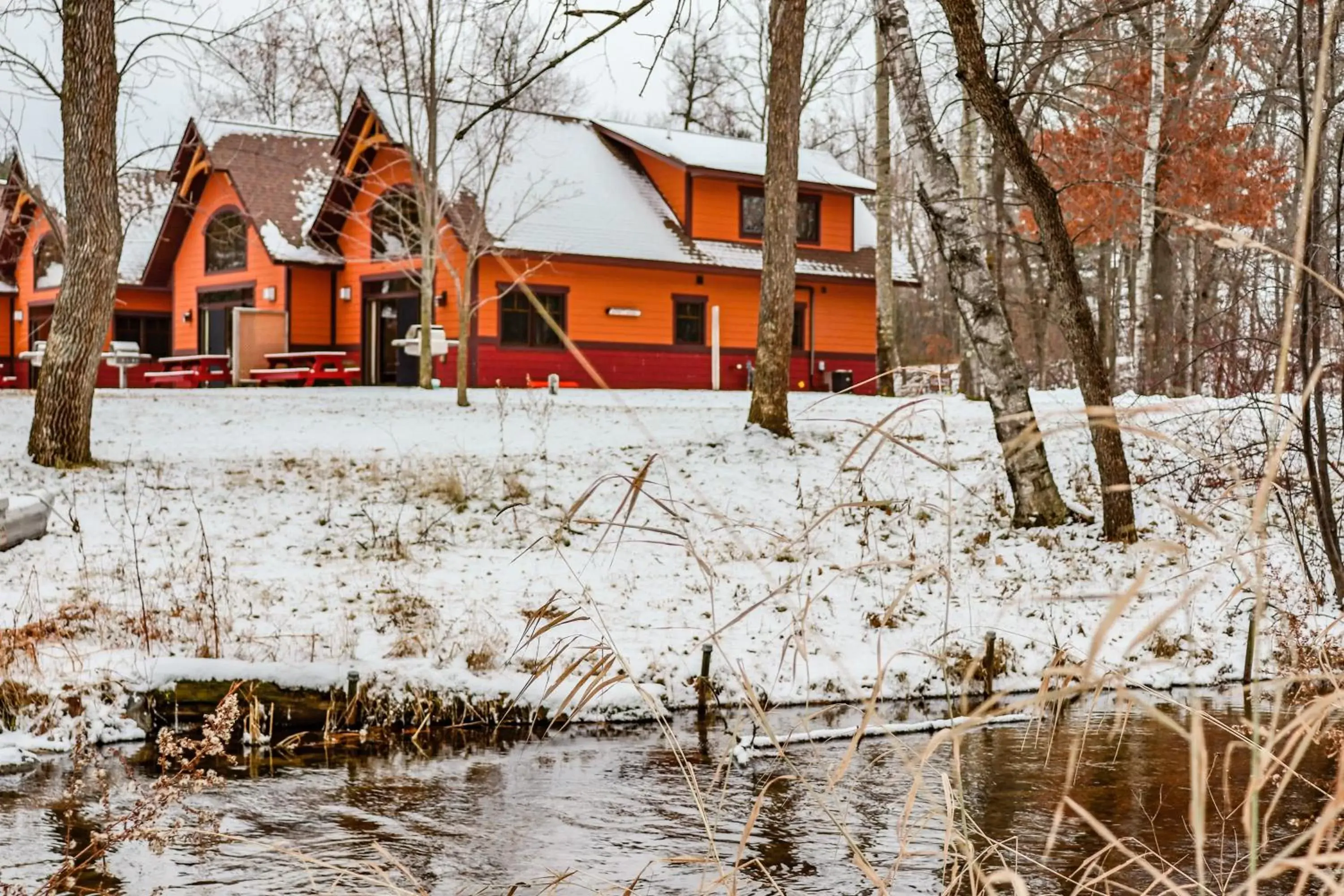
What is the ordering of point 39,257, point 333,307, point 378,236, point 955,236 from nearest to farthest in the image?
point 955,236 < point 378,236 < point 333,307 < point 39,257

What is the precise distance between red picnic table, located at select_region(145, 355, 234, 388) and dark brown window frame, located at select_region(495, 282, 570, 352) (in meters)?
6.13

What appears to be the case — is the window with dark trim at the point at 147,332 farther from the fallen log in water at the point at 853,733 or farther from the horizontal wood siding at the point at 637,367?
the fallen log in water at the point at 853,733

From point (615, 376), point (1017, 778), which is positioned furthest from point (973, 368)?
point (1017, 778)

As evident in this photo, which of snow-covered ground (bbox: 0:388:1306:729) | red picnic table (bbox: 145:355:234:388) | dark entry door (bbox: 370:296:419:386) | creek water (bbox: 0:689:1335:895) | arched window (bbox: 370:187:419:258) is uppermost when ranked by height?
arched window (bbox: 370:187:419:258)

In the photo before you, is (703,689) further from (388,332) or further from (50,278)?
(50,278)

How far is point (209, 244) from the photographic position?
31.6 m

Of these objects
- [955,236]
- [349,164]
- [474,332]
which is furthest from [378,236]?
[955,236]

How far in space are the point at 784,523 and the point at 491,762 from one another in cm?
539

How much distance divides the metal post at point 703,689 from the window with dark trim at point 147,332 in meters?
28.6

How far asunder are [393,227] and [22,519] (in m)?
18.2

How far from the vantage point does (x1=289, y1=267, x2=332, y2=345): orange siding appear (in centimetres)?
2922

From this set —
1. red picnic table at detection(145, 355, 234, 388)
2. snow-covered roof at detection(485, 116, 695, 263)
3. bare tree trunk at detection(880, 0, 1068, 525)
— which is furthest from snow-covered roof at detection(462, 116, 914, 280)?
bare tree trunk at detection(880, 0, 1068, 525)

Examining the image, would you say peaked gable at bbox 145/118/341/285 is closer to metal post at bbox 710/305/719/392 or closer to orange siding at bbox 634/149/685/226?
orange siding at bbox 634/149/685/226

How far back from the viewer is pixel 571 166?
28.1 metres
